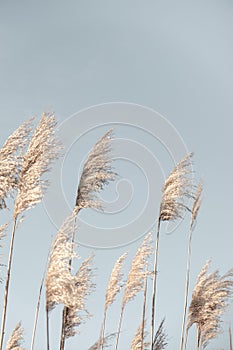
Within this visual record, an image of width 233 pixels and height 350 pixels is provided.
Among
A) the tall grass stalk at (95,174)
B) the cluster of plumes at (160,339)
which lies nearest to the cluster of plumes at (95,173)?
the tall grass stalk at (95,174)

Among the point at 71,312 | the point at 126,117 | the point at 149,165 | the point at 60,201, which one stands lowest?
the point at 71,312

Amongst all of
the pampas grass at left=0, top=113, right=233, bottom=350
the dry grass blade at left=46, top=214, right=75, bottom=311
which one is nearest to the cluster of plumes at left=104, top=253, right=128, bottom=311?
the pampas grass at left=0, top=113, right=233, bottom=350

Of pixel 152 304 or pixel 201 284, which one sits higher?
pixel 201 284

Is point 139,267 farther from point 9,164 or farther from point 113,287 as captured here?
point 9,164

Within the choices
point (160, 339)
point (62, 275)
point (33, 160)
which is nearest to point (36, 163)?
point (33, 160)

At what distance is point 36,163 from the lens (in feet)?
17.3

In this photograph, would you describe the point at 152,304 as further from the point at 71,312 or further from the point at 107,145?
the point at 107,145

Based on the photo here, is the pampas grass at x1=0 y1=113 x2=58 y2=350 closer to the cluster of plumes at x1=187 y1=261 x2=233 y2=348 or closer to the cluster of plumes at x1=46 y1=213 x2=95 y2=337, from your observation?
the cluster of plumes at x1=46 y1=213 x2=95 y2=337

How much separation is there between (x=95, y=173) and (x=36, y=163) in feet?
3.44

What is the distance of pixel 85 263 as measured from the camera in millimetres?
6160

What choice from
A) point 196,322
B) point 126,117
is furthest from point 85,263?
point 126,117

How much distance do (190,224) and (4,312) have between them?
382 cm

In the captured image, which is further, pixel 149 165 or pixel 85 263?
pixel 149 165

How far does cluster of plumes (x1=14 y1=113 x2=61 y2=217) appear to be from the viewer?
200 inches
